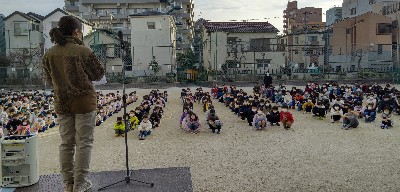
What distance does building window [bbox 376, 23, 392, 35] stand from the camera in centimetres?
3436

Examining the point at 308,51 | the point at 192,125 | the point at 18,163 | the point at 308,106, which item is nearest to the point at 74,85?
the point at 18,163

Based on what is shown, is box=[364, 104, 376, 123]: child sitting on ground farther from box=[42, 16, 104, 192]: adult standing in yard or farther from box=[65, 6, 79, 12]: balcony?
box=[65, 6, 79, 12]: balcony

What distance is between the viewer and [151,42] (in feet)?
105

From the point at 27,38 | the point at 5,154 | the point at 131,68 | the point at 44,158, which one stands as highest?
the point at 27,38

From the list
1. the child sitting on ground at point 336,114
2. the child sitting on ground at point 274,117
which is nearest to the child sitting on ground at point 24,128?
the child sitting on ground at point 274,117

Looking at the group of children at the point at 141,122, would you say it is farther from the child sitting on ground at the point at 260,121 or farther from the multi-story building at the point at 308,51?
the multi-story building at the point at 308,51

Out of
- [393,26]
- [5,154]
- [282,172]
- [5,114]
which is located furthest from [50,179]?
[393,26]

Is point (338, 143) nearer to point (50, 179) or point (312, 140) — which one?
point (312, 140)

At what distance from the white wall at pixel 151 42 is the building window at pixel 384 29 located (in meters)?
19.2

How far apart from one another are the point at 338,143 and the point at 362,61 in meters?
26.1

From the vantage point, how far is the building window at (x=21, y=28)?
33.6 metres

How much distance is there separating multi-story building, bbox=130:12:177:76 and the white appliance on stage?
25011 mm

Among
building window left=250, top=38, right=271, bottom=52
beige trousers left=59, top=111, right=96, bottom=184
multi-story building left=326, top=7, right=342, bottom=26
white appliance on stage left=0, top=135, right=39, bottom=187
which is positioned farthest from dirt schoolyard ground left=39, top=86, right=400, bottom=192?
multi-story building left=326, top=7, right=342, bottom=26

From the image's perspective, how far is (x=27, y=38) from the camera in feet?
110
